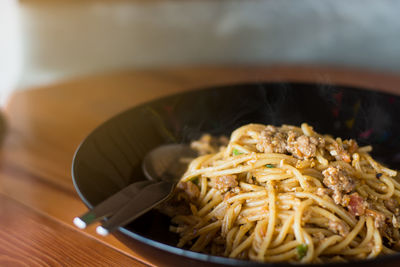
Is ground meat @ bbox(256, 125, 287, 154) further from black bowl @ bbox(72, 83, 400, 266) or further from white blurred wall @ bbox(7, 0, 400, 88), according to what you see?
white blurred wall @ bbox(7, 0, 400, 88)

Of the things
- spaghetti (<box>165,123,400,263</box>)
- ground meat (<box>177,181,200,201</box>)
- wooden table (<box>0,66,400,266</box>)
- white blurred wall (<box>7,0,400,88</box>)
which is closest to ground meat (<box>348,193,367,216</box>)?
spaghetti (<box>165,123,400,263</box>)

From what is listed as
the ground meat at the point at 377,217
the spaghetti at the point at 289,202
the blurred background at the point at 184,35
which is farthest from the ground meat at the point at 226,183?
the blurred background at the point at 184,35

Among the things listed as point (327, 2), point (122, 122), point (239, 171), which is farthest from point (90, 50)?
point (239, 171)

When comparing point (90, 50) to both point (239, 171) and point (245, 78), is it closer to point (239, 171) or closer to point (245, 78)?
point (245, 78)

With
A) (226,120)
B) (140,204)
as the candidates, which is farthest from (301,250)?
(226,120)

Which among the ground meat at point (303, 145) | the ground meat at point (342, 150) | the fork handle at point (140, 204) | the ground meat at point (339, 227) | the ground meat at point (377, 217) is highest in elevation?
the ground meat at point (303, 145)

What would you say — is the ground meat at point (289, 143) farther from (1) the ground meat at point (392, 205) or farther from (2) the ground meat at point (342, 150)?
(1) the ground meat at point (392, 205)
